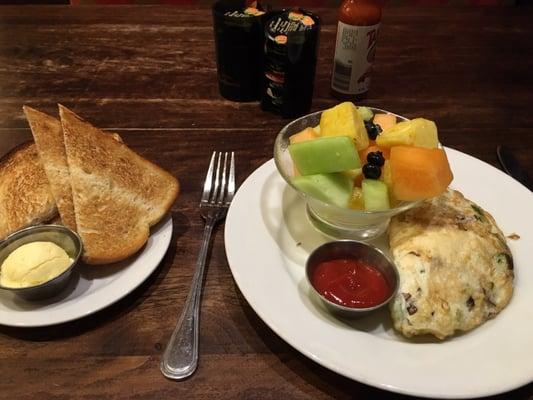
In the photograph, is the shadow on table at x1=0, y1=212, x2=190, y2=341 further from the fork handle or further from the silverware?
the silverware

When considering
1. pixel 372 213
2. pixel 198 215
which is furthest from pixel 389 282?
pixel 198 215

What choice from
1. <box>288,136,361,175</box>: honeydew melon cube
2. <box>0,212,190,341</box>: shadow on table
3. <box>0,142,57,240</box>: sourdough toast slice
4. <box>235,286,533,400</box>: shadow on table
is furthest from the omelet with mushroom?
<box>0,142,57,240</box>: sourdough toast slice

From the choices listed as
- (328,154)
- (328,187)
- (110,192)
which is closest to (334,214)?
(328,187)

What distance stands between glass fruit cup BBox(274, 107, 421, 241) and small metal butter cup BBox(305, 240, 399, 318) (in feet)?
0.38

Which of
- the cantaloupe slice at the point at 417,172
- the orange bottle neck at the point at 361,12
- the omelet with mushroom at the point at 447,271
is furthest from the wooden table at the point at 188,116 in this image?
the cantaloupe slice at the point at 417,172

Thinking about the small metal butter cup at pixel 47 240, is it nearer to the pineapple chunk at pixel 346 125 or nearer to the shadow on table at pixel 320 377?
the shadow on table at pixel 320 377

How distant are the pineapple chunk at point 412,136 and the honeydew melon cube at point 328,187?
0.63 feet

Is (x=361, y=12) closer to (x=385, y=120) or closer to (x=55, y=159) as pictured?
(x=385, y=120)

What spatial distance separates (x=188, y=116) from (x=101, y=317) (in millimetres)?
1221

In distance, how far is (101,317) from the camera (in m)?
1.41

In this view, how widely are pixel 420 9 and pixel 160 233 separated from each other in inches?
106

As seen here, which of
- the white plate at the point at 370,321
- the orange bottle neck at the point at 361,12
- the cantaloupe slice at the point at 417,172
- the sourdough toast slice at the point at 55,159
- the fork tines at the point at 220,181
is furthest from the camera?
the orange bottle neck at the point at 361,12

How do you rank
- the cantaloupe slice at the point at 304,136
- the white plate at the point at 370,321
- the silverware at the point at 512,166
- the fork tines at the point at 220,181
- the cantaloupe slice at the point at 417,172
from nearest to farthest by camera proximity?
the white plate at the point at 370,321 → the cantaloupe slice at the point at 417,172 → the cantaloupe slice at the point at 304,136 → the fork tines at the point at 220,181 → the silverware at the point at 512,166

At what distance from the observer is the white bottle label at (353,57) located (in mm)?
2240
